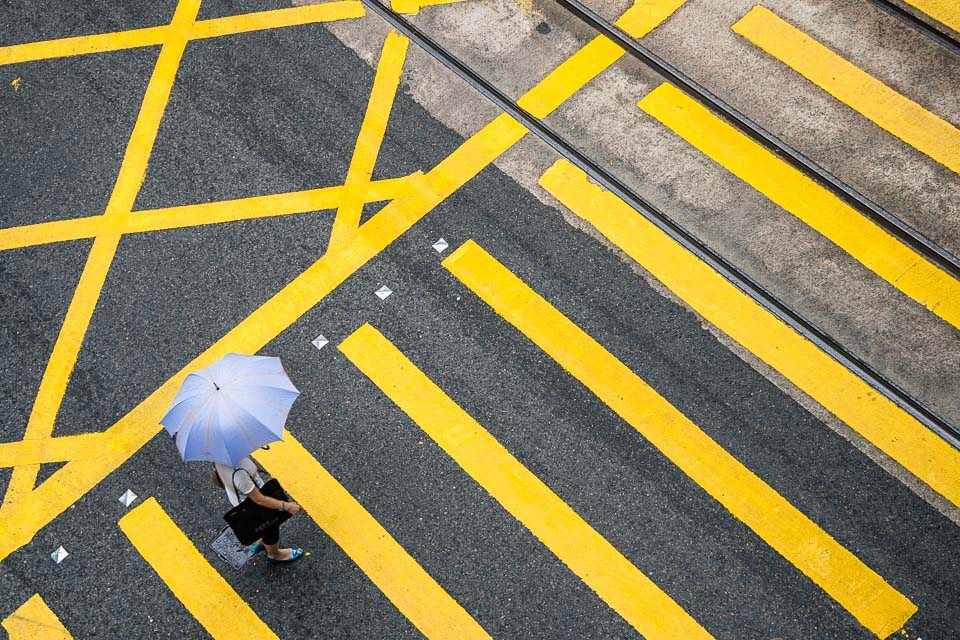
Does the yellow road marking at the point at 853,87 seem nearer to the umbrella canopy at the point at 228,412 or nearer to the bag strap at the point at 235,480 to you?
the umbrella canopy at the point at 228,412

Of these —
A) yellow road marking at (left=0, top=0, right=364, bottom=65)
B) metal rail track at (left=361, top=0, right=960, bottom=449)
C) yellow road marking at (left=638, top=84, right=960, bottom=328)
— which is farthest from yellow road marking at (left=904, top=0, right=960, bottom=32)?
yellow road marking at (left=0, top=0, right=364, bottom=65)

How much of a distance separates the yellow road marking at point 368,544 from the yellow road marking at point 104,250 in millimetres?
1539

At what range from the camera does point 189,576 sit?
230 inches

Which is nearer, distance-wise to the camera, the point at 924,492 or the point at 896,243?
the point at 924,492

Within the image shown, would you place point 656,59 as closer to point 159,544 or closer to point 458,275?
point 458,275

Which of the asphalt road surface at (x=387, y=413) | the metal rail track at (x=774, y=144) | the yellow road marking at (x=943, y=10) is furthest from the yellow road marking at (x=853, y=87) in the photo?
the asphalt road surface at (x=387, y=413)

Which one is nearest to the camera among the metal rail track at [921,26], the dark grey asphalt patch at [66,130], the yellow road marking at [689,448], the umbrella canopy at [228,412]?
the umbrella canopy at [228,412]

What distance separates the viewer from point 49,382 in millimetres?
6547

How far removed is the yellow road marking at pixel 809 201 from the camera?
6.56 metres

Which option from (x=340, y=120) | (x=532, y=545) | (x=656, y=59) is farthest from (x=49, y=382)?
(x=656, y=59)

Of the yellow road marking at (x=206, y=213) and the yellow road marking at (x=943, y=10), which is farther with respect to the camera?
the yellow road marking at (x=943, y=10)

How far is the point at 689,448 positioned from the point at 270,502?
8.65 feet

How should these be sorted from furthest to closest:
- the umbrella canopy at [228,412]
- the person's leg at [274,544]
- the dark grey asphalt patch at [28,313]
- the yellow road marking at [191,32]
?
1. the yellow road marking at [191,32]
2. the dark grey asphalt patch at [28,313]
3. the person's leg at [274,544]
4. the umbrella canopy at [228,412]

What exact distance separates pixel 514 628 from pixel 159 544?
2.26 metres
